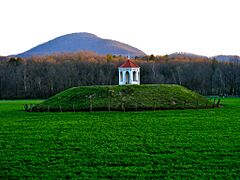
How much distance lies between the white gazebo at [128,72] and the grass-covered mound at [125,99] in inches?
118

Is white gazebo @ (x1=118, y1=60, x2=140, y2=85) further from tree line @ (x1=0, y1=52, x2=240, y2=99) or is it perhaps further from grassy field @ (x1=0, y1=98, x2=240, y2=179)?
tree line @ (x1=0, y1=52, x2=240, y2=99)

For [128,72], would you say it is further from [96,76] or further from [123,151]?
[96,76]

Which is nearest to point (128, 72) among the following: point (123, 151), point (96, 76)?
point (123, 151)

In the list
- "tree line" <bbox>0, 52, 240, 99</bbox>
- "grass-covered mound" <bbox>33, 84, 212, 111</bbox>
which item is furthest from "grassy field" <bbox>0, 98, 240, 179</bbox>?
"tree line" <bbox>0, 52, 240, 99</bbox>

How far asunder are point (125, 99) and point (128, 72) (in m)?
8.09

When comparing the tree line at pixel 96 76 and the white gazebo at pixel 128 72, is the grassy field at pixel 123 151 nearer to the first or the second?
the white gazebo at pixel 128 72

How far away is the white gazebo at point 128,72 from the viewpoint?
2067 inches

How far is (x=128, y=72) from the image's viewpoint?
53.2 meters

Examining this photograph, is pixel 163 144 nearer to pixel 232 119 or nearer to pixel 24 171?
pixel 24 171

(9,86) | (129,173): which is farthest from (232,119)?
(9,86)

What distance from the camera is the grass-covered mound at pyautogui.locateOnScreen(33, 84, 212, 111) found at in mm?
44331

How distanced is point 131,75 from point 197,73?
6445 cm

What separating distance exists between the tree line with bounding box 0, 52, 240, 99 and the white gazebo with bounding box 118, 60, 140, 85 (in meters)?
50.6

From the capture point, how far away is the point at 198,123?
1200 inches
